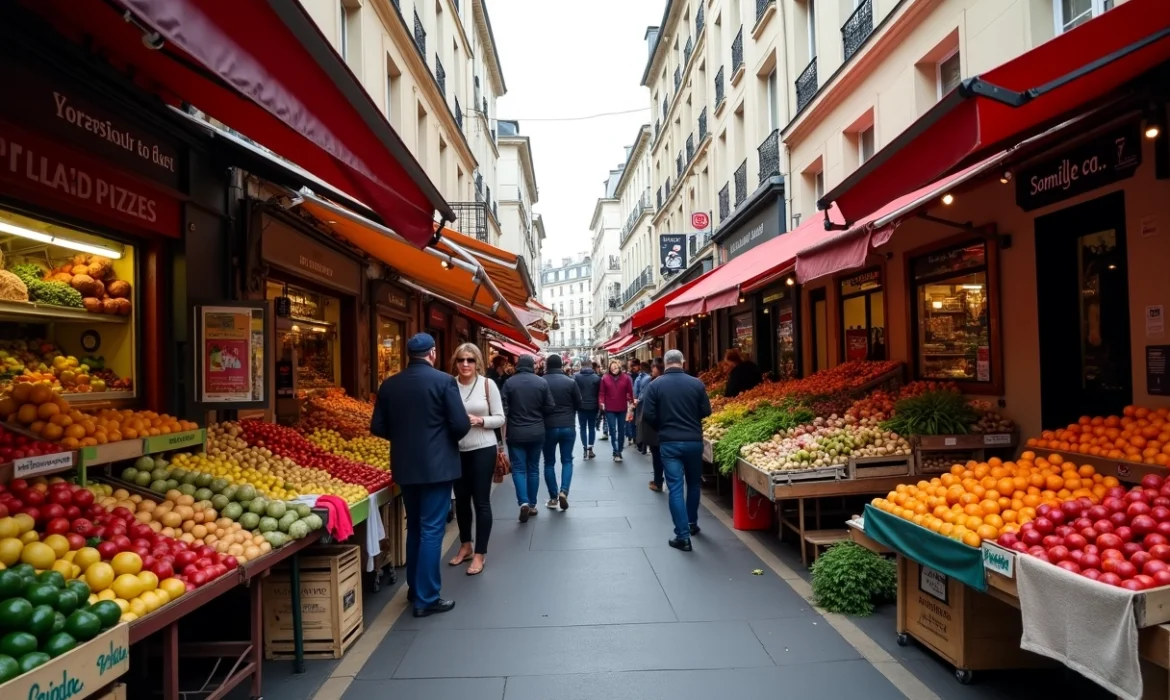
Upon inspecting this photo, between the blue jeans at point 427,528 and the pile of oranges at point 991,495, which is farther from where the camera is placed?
the blue jeans at point 427,528

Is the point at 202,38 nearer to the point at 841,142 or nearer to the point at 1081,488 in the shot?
the point at 1081,488

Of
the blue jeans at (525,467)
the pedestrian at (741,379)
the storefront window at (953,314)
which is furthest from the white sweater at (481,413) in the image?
the pedestrian at (741,379)

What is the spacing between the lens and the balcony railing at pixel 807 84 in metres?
12.8

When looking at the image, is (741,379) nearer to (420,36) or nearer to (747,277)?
(747,277)

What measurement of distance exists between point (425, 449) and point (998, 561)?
364cm

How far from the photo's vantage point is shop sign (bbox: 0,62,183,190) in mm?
3781

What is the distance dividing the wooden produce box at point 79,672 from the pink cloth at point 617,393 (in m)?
11.4

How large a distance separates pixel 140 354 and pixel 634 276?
37218 mm

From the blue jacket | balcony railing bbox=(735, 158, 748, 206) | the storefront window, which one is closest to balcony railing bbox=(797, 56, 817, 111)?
balcony railing bbox=(735, 158, 748, 206)

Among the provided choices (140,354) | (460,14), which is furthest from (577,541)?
(460,14)

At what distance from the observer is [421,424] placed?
5.02 meters

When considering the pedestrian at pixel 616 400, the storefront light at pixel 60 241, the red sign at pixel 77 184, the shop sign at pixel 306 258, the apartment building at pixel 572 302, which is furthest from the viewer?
the apartment building at pixel 572 302

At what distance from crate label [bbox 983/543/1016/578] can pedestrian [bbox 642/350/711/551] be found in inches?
133

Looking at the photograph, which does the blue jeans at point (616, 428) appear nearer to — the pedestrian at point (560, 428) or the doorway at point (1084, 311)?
the pedestrian at point (560, 428)
